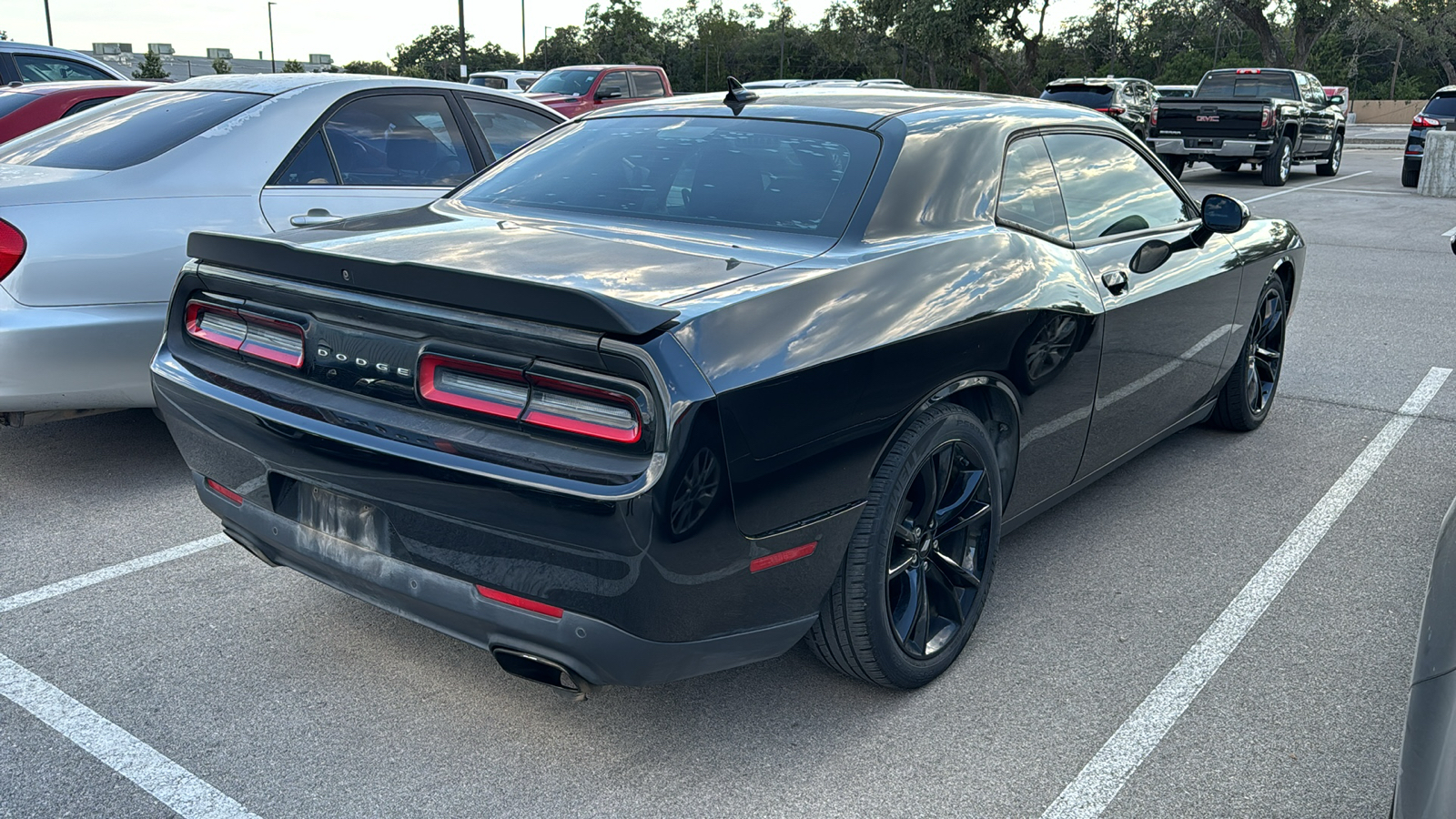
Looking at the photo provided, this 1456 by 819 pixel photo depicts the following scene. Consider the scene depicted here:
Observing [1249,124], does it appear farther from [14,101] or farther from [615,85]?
[14,101]

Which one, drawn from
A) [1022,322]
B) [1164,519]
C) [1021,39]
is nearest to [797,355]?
[1022,322]

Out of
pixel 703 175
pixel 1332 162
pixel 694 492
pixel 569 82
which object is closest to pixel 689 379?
pixel 694 492

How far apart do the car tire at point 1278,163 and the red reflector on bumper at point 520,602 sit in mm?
18738

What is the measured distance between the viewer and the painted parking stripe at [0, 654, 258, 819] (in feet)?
8.11

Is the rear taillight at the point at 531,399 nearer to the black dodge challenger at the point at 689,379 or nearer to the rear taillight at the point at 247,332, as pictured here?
the black dodge challenger at the point at 689,379

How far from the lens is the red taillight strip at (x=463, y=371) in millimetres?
2322

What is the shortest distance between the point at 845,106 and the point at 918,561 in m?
1.41

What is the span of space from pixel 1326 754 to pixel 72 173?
4594 mm

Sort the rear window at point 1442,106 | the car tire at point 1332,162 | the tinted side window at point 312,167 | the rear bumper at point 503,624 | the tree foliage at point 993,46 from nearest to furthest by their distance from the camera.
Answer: the rear bumper at point 503,624 → the tinted side window at point 312,167 → the rear window at point 1442,106 → the car tire at point 1332,162 → the tree foliage at point 993,46

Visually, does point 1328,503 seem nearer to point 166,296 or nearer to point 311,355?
point 311,355

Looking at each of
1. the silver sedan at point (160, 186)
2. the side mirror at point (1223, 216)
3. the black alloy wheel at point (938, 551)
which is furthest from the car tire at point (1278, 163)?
the black alloy wheel at point (938, 551)

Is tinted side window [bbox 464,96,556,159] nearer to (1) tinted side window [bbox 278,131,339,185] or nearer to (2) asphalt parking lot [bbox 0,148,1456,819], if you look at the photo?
(1) tinted side window [bbox 278,131,339,185]

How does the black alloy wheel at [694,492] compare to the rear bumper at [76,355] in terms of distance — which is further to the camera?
the rear bumper at [76,355]

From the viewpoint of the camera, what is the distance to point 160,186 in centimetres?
438
